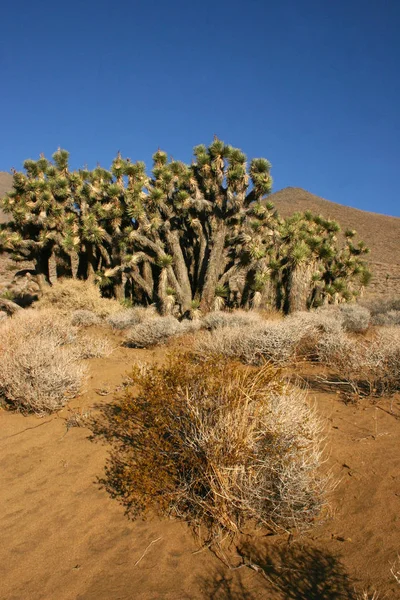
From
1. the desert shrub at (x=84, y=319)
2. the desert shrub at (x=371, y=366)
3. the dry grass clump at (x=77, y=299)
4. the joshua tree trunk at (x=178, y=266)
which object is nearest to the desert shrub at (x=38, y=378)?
the desert shrub at (x=371, y=366)

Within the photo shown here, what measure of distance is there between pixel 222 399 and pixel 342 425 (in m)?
2.42

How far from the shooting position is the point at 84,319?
13242 mm

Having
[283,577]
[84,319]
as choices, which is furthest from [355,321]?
[283,577]

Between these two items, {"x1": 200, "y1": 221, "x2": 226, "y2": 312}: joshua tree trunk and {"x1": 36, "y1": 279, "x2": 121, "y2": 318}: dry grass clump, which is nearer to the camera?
{"x1": 36, "y1": 279, "x2": 121, "y2": 318}: dry grass clump

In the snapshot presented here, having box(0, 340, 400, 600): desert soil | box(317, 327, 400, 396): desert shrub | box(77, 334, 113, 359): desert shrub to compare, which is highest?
box(317, 327, 400, 396): desert shrub

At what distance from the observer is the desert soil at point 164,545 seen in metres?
2.62

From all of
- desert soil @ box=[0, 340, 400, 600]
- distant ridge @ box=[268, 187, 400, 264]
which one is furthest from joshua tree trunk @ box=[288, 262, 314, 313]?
distant ridge @ box=[268, 187, 400, 264]

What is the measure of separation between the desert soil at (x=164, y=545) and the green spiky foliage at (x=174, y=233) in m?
11.1

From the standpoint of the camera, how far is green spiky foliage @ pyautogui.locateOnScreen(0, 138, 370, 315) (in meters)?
15.5

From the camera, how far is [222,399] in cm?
354

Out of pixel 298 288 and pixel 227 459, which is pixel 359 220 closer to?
pixel 298 288

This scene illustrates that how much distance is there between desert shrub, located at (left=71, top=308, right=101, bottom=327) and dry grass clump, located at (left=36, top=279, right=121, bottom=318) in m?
1.21

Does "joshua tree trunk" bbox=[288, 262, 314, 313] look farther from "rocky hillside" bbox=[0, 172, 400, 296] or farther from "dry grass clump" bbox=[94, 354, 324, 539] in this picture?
"rocky hillside" bbox=[0, 172, 400, 296]

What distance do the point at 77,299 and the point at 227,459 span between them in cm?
1349
